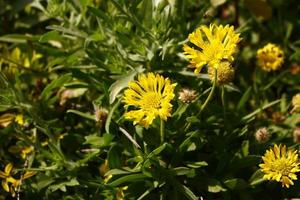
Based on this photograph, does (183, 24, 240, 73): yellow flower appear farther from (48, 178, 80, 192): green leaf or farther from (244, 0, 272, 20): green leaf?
(244, 0, 272, 20): green leaf

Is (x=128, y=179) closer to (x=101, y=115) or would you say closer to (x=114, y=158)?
(x=114, y=158)

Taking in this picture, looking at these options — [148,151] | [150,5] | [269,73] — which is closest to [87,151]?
[148,151]

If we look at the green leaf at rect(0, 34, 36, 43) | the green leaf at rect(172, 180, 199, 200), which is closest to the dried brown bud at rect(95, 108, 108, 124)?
the green leaf at rect(172, 180, 199, 200)

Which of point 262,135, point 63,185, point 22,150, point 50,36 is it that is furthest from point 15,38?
point 262,135

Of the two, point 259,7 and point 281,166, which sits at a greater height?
point 259,7

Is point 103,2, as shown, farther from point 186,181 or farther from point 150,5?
point 186,181

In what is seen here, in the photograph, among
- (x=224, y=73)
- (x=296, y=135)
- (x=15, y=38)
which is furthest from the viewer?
(x=15, y=38)

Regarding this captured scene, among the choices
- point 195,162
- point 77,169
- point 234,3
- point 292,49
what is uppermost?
point 234,3
